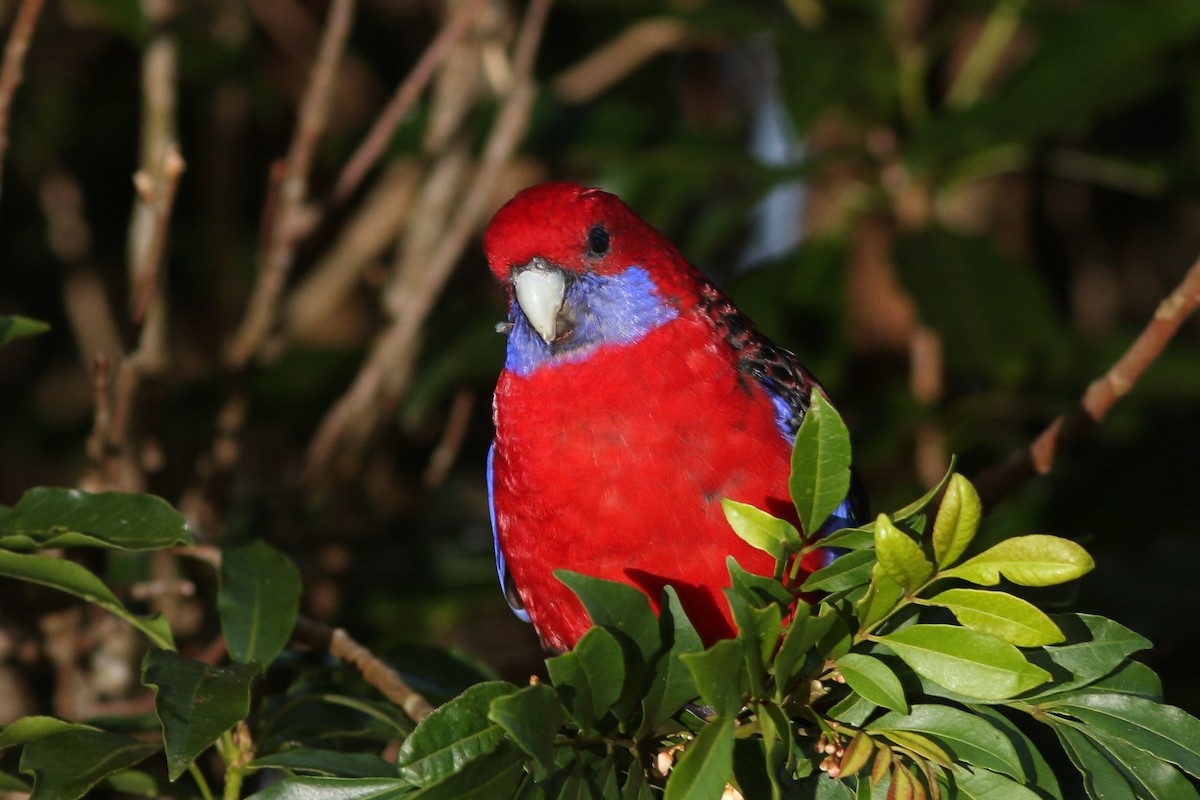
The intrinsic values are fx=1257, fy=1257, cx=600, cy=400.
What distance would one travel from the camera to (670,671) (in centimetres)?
140

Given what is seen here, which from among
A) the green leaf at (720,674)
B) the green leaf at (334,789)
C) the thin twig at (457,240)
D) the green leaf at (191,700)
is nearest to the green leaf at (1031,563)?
the green leaf at (720,674)

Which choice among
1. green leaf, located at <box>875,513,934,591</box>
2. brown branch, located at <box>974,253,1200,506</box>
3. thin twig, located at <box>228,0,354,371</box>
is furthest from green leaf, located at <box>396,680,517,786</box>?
thin twig, located at <box>228,0,354,371</box>

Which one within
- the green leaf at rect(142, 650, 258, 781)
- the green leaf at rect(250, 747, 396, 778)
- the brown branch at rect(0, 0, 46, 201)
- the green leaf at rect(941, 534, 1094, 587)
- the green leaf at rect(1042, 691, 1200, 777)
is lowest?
the green leaf at rect(250, 747, 396, 778)

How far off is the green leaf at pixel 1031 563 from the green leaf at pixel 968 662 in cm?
7

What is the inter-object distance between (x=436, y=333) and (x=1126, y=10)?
205 centimetres

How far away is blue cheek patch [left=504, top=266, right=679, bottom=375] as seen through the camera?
205cm

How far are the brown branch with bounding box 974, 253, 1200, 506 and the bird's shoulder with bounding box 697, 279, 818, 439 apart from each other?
335mm

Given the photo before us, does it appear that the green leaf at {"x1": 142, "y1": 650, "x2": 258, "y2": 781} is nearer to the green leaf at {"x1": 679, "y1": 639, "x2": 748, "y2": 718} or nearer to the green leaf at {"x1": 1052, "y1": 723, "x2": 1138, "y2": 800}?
the green leaf at {"x1": 679, "y1": 639, "x2": 748, "y2": 718}

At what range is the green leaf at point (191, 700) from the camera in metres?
1.34

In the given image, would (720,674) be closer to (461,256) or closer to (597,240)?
(597,240)

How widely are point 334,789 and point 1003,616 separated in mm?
728

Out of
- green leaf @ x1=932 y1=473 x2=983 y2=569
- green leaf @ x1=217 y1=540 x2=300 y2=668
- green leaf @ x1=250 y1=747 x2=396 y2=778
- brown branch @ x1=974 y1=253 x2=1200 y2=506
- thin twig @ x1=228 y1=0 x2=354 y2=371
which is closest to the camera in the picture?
green leaf @ x1=932 y1=473 x2=983 y2=569

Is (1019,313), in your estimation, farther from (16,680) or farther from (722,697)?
(16,680)

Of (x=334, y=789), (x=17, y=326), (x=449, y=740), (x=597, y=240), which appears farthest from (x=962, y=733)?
(x=17, y=326)
